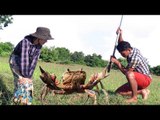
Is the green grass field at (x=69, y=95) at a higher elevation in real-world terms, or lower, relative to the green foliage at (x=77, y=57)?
lower

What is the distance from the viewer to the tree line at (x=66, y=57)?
30.2 ft

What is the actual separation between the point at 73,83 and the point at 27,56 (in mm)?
953

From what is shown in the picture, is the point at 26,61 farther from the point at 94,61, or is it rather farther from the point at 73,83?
the point at 94,61

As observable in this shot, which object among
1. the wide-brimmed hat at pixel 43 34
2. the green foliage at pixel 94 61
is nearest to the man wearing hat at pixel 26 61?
the wide-brimmed hat at pixel 43 34

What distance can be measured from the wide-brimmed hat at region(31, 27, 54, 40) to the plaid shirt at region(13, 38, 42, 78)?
Result: 184 millimetres

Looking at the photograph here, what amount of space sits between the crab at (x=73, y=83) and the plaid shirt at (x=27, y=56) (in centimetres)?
29

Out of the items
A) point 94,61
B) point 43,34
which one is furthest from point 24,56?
point 94,61

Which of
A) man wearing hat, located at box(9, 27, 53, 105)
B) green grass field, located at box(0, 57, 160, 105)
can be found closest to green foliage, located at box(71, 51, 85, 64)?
green grass field, located at box(0, 57, 160, 105)

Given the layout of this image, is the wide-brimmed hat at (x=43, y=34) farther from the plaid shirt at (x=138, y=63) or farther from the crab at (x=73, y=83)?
the plaid shirt at (x=138, y=63)

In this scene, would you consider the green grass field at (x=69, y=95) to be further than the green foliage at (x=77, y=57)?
No

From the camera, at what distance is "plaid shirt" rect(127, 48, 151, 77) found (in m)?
A: 9.38

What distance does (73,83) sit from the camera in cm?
935

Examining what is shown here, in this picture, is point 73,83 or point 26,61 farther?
point 73,83
